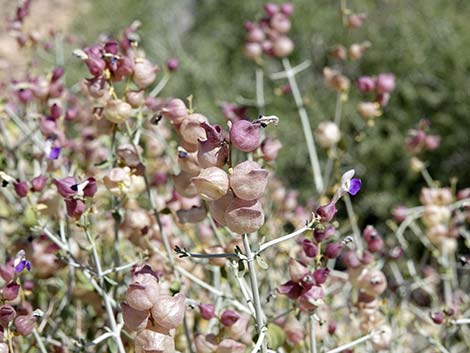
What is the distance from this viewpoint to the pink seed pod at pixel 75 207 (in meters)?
0.77

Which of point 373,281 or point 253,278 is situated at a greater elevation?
point 253,278

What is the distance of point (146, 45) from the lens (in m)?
3.55

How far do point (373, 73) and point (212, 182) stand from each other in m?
2.40

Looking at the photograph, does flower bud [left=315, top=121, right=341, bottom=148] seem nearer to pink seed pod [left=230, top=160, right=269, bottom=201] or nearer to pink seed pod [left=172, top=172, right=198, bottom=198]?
pink seed pod [left=172, top=172, right=198, bottom=198]

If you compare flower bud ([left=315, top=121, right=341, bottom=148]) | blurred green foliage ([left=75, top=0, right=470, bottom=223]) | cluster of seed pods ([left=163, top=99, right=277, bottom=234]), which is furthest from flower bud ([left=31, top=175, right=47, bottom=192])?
blurred green foliage ([left=75, top=0, right=470, bottom=223])

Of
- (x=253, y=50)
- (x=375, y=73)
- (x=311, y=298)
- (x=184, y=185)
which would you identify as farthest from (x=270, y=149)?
(x=375, y=73)

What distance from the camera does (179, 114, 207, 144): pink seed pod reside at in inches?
29.4

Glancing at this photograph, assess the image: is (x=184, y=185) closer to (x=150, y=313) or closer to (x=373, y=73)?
(x=150, y=313)

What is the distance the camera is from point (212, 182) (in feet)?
1.92

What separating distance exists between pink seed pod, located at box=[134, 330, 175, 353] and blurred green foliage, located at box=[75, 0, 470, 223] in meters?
1.61

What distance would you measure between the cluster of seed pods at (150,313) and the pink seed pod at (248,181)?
0.13 m

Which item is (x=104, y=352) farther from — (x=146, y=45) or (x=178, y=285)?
(x=146, y=45)

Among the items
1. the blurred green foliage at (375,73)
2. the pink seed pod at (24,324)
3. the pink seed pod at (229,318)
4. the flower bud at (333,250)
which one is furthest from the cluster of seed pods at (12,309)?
the blurred green foliage at (375,73)

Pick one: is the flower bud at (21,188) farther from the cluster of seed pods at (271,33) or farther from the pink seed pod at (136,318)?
the cluster of seed pods at (271,33)
